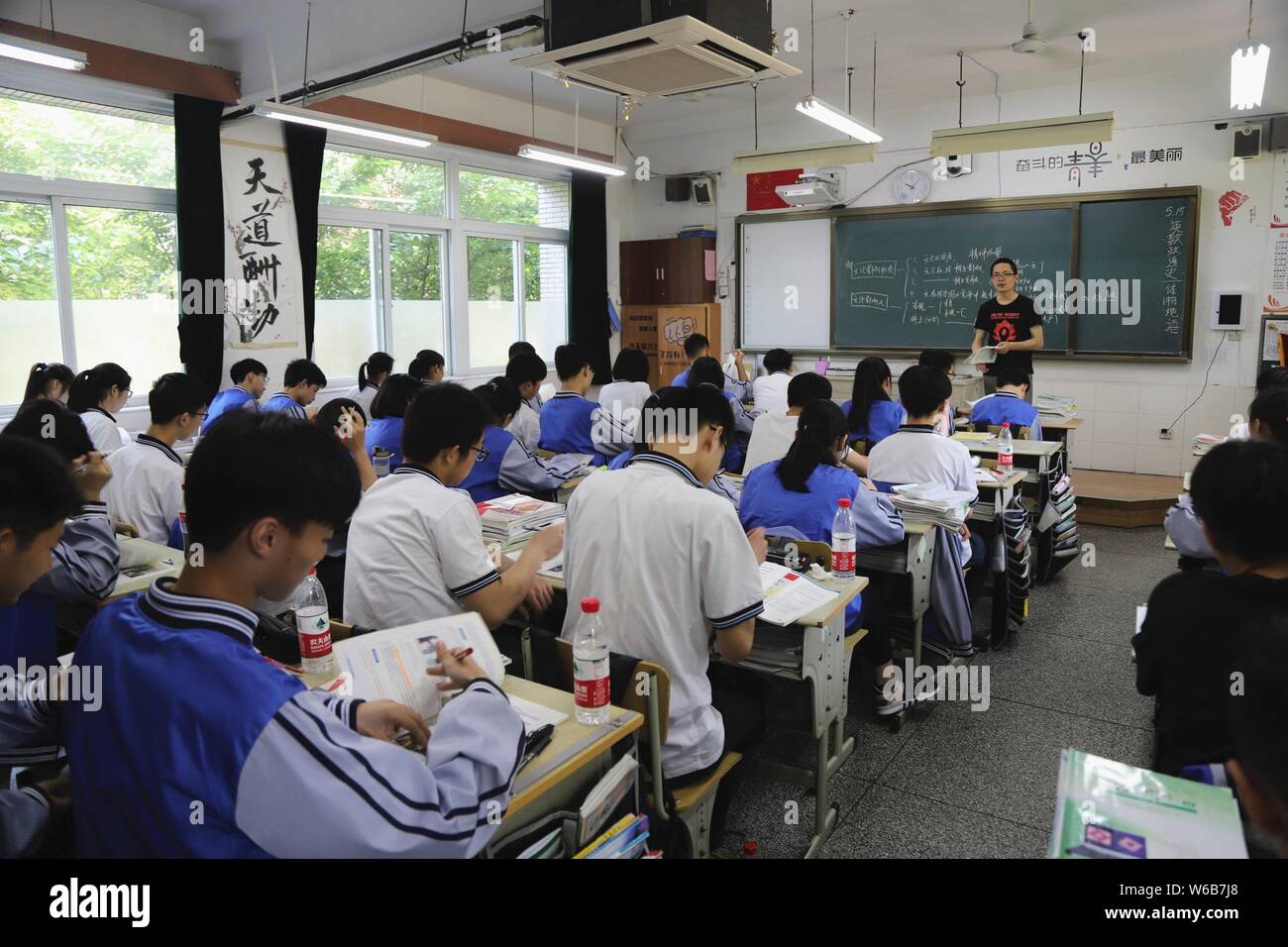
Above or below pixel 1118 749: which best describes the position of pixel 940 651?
above

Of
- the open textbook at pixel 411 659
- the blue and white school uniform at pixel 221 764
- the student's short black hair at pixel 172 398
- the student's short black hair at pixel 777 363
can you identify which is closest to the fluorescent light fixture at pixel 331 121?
the student's short black hair at pixel 172 398

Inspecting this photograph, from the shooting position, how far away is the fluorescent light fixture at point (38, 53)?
3748 millimetres

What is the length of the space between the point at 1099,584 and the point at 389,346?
18.9 feet

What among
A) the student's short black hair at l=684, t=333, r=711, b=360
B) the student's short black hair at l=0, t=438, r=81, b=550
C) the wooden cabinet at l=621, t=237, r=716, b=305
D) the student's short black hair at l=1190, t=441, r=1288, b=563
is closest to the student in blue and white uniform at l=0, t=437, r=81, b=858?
the student's short black hair at l=0, t=438, r=81, b=550

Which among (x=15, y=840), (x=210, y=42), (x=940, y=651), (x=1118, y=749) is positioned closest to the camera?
(x=15, y=840)

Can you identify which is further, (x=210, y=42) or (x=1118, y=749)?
(x=210, y=42)

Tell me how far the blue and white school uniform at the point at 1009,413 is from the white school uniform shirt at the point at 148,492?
14.3 feet

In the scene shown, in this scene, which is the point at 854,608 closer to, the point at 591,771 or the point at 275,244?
the point at 591,771

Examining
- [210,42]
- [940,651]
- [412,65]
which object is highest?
[210,42]

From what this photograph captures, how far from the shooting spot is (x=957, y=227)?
7.67m

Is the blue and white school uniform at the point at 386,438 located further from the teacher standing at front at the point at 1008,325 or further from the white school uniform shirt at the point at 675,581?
the teacher standing at front at the point at 1008,325

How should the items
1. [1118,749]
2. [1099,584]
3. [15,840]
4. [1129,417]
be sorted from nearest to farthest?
[15,840] → [1118,749] → [1099,584] → [1129,417]

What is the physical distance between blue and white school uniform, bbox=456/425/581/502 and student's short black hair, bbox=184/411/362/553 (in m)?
2.72
